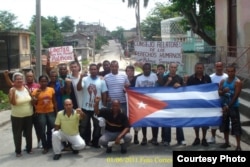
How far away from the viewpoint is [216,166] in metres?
6.41

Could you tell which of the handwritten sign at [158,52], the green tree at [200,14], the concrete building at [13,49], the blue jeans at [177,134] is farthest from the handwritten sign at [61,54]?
the green tree at [200,14]

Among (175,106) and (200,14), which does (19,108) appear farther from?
(200,14)

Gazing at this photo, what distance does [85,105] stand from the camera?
29.6 feet

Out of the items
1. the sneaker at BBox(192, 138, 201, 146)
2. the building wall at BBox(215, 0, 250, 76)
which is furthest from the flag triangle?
the building wall at BBox(215, 0, 250, 76)

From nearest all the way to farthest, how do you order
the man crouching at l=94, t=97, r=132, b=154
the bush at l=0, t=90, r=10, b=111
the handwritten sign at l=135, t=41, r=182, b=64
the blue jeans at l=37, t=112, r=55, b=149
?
the man crouching at l=94, t=97, r=132, b=154 < the blue jeans at l=37, t=112, r=55, b=149 < the handwritten sign at l=135, t=41, r=182, b=64 < the bush at l=0, t=90, r=10, b=111

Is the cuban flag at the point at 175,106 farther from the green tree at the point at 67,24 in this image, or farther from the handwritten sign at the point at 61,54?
the green tree at the point at 67,24

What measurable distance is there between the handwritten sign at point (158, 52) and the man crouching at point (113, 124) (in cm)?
249

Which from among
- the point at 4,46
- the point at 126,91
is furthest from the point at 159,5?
the point at 126,91

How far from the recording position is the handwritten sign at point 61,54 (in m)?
12.8

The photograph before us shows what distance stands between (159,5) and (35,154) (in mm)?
62347

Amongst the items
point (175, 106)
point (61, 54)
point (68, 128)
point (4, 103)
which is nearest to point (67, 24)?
point (4, 103)

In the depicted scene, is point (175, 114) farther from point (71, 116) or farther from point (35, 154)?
point (35, 154)

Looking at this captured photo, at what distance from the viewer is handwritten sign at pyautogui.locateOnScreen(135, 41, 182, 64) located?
34.2ft

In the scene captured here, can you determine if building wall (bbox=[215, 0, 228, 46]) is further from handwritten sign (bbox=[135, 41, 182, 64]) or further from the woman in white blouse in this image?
the woman in white blouse
